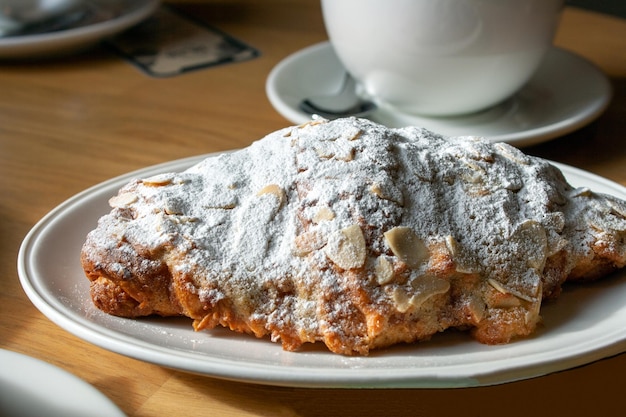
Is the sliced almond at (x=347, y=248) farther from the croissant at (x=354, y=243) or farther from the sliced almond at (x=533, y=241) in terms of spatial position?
the sliced almond at (x=533, y=241)

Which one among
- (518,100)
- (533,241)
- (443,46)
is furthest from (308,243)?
(518,100)

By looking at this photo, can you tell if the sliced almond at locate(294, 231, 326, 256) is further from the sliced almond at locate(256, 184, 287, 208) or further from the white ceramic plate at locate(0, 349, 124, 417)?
the white ceramic plate at locate(0, 349, 124, 417)

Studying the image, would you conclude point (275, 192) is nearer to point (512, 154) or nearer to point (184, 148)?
point (512, 154)

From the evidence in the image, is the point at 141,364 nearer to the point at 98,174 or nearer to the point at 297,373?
the point at 297,373

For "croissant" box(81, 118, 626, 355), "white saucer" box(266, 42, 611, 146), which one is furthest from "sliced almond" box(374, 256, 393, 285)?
"white saucer" box(266, 42, 611, 146)

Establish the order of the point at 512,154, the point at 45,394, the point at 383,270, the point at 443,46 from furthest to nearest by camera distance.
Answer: the point at 443,46, the point at 512,154, the point at 383,270, the point at 45,394

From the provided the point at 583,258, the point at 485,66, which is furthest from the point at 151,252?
the point at 485,66

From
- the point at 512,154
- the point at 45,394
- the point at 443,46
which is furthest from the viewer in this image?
the point at 443,46
